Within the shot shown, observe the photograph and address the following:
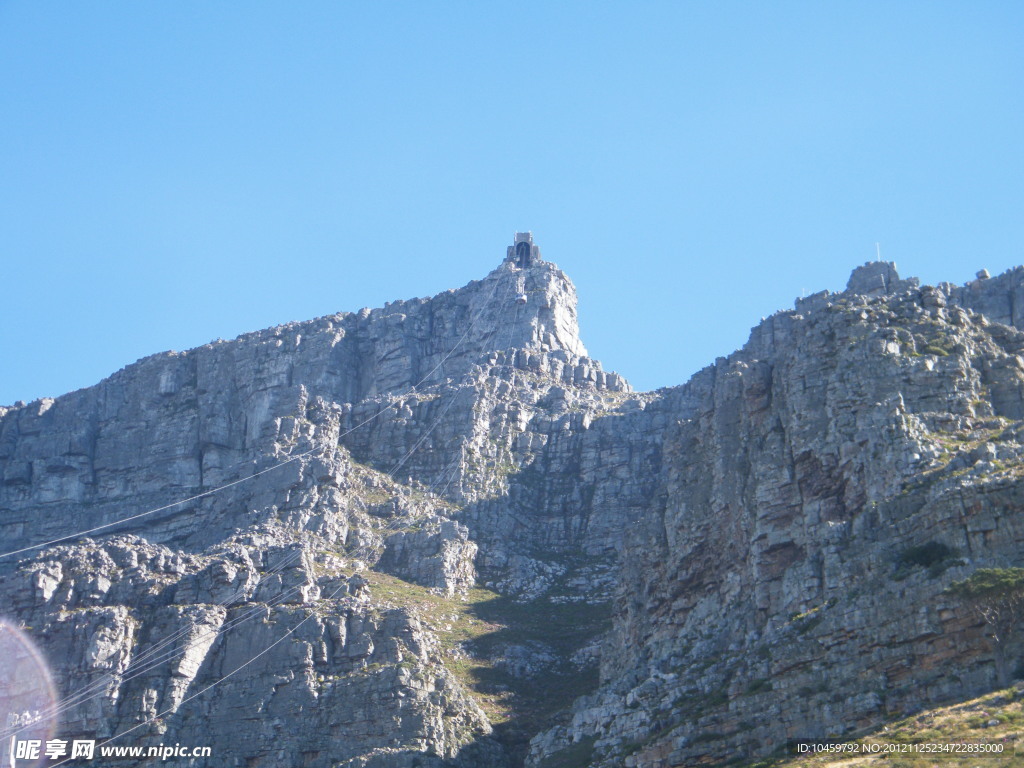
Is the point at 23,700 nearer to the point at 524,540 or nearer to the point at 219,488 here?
the point at 219,488

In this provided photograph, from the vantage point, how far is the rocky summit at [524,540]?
8500 cm

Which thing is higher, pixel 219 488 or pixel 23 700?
pixel 219 488

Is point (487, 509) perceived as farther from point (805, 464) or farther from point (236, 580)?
point (805, 464)

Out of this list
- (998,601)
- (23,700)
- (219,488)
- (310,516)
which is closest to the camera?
(998,601)

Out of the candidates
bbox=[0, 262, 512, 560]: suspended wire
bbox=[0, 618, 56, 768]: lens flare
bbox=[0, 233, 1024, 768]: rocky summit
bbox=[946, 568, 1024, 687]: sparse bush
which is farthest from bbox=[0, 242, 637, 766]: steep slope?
bbox=[946, 568, 1024, 687]: sparse bush

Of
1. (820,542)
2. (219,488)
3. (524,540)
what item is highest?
(219,488)

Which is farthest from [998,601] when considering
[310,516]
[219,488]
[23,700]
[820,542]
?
[219,488]

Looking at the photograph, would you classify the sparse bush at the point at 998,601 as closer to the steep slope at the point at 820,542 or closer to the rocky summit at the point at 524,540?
the rocky summit at the point at 524,540

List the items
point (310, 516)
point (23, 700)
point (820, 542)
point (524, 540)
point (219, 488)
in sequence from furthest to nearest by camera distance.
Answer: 1. point (219, 488)
2. point (524, 540)
3. point (310, 516)
4. point (23, 700)
5. point (820, 542)

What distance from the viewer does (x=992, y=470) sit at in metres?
85.2

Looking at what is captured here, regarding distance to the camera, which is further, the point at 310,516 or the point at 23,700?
the point at 310,516

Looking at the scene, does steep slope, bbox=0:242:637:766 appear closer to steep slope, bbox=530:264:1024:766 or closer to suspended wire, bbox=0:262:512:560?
suspended wire, bbox=0:262:512:560

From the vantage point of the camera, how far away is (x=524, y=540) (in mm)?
136875

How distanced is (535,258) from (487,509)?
148 ft
